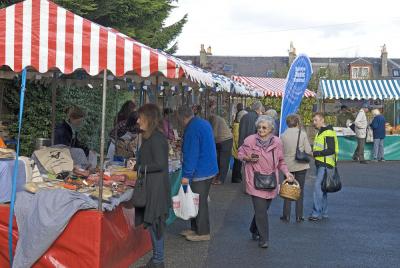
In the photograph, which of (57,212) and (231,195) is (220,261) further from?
(231,195)

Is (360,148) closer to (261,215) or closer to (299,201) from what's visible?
(299,201)

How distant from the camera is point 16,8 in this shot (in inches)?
244

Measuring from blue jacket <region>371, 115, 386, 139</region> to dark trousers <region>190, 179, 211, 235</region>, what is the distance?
13699 mm

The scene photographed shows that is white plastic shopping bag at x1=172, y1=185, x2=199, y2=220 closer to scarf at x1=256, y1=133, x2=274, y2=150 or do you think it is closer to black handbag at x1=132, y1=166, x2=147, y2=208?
scarf at x1=256, y1=133, x2=274, y2=150

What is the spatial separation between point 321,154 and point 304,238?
1631 millimetres

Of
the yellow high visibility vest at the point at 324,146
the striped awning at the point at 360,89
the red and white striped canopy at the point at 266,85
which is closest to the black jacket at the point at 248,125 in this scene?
the yellow high visibility vest at the point at 324,146

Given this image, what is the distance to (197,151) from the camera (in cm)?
791

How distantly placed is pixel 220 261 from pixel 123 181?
1.42m

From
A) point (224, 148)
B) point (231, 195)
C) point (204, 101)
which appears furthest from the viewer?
point (204, 101)

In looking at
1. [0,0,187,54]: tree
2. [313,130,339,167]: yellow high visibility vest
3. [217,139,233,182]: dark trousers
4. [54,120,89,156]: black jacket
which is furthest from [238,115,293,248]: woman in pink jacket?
[0,0,187,54]: tree

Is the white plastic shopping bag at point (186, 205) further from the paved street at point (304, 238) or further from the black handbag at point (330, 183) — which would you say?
the black handbag at point (330, 183)

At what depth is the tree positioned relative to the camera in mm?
15562

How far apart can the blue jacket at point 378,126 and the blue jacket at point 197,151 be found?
13.9 metres

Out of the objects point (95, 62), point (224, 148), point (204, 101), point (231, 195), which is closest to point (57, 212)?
point (95, 62)
